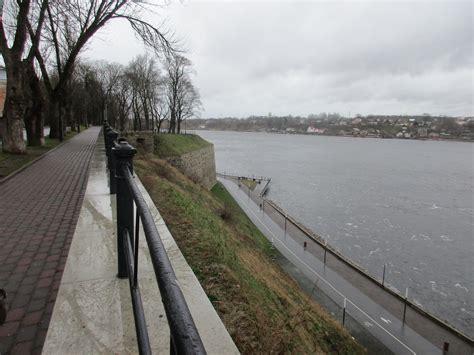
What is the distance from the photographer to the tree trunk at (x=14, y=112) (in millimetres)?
14391

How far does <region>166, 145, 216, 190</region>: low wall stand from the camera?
28406 mm

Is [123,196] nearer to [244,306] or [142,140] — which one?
[244,306]

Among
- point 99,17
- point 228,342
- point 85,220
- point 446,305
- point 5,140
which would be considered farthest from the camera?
point 446,305

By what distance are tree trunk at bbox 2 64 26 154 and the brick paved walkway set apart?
5.84m

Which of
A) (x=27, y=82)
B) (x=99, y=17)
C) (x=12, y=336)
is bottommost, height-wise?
(x=12, y=336)

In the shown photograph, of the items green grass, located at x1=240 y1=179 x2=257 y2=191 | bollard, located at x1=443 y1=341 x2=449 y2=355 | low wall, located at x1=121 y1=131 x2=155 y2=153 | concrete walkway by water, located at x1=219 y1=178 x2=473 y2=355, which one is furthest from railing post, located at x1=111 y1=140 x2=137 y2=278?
green grass, located at x1=240 y1=179 x2=257 y2=191

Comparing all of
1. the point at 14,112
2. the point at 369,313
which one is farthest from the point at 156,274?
the point at 369,313

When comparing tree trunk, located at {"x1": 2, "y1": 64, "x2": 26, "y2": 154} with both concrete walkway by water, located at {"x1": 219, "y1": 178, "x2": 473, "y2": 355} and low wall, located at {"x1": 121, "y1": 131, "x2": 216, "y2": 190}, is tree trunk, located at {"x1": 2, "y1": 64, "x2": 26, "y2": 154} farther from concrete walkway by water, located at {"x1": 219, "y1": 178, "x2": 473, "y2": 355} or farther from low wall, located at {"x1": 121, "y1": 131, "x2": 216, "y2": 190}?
concrete walkway by water, located at {"x1": 219, "y1": 178, "x2": 473, "y2": 355}

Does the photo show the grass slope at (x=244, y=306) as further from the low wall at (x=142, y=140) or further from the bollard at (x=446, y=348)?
the low wall at (x=142, y=140)

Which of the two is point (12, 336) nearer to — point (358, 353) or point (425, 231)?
point (358, 353)

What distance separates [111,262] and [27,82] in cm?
2019

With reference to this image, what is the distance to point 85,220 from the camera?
A: 534 cm

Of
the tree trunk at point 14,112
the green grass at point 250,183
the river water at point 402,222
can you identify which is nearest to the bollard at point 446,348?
the river water at point 402,222

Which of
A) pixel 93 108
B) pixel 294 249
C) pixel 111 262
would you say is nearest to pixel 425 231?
pixel 294 249
